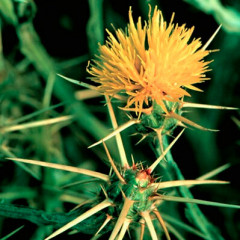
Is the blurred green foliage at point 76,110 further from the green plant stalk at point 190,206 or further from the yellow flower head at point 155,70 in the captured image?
the yellow flower head at point 155,70

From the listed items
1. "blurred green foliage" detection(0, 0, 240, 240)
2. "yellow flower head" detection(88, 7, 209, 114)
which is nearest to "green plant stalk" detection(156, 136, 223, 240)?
"yellow flower head" detection(88, 7, 209, 114)

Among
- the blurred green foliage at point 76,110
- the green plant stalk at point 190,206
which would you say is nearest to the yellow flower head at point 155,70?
the green plant stalk at point 190,206

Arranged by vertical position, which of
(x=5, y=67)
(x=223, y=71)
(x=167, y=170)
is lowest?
(x=167, y=170)

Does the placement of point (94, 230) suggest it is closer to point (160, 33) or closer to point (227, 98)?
point (160, 33)

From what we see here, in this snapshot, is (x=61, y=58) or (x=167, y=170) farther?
(x=61, y=58)

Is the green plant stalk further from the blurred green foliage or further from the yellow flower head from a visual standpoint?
the blurred green foliage

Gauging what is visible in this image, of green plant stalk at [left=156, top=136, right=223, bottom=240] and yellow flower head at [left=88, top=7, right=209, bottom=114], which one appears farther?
green plant stalk at [left=156, top=136, right=223, bottom=240]

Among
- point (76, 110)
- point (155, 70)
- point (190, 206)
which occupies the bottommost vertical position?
point (190, 206)

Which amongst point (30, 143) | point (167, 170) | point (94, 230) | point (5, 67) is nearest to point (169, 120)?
point (167, 170)

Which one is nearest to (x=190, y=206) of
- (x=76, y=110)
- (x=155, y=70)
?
(x=155, y=70)

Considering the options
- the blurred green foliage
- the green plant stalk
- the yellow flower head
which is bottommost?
the green plant stalk

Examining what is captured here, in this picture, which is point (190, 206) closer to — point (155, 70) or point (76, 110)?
point (155, 70)
